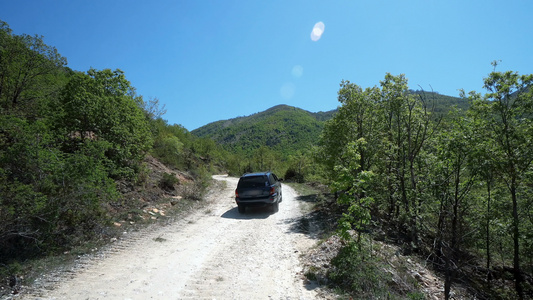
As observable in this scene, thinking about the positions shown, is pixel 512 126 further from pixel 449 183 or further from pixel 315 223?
pixel 315 223

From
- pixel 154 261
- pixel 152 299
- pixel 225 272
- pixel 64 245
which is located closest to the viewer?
pixel 152 299

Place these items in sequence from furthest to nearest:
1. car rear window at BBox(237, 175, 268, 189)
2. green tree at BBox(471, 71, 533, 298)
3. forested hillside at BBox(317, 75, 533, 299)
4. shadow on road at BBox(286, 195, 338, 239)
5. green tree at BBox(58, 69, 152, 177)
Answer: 1. car rear window at BBox(237, 175, 268, 189)
2. green tree at BBox(58, 69, 152, 177)
3. shadow on road at BBox(286, 195, 338, 239)
4. green tree at BBox(471, 71, 533, 298)
5. forested hillside at BBox(317, 75, 533, 299)

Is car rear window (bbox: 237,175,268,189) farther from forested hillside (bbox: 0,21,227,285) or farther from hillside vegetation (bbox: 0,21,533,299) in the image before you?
forested hillside (bbox: 0,21,227,285)

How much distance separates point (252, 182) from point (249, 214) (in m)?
1.50

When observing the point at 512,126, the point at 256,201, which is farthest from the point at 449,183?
the point at 256,201

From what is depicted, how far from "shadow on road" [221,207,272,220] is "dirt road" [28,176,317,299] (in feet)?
4.76

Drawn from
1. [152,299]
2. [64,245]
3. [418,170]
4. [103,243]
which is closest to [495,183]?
[418,170]

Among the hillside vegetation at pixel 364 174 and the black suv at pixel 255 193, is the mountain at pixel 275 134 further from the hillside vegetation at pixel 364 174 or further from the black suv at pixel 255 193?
the hillside vegetation at pixel 364 174

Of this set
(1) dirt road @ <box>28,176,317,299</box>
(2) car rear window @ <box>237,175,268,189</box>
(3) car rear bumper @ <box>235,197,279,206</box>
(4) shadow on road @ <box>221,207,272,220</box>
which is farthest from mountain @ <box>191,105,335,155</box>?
(1) dirt road @ <box>28,176,317,299</box>

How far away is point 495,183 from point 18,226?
13.7 meters

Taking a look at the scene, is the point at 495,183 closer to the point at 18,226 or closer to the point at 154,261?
the point at 154,261

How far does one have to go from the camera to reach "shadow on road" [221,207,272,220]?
34.7 ft

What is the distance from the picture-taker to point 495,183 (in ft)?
27.1

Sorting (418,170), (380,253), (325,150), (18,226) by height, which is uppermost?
(325,150)
